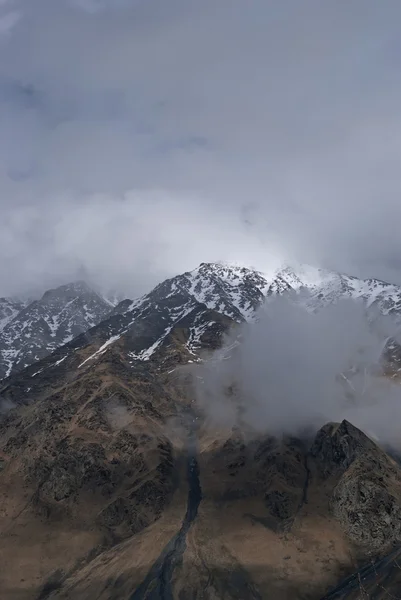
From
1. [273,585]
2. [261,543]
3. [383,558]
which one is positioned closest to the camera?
[273,585]

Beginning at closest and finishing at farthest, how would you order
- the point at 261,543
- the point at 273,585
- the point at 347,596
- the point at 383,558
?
the point at 347,596
the point at 273,585
the point at 383,558
the point at 261,543

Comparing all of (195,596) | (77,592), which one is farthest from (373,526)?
(77,592)

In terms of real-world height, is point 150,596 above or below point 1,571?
above

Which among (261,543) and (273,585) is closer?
(273,585)

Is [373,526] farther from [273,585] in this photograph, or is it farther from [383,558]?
[273,585]

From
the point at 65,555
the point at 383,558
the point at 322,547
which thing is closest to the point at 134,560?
the point at 65,555

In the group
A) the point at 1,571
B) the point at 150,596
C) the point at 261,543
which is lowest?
the point at 1,571

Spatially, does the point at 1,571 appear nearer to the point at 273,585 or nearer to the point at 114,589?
the point at 114,589

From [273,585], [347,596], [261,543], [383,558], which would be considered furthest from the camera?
[261,543]

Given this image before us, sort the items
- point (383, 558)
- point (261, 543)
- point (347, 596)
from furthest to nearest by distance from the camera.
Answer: point (261, 543) → point (383, 558) → point (347, 596)
